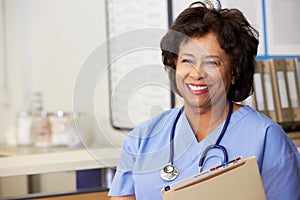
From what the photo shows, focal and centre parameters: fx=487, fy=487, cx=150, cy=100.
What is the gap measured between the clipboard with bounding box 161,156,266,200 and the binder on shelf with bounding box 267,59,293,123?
96 centimetres

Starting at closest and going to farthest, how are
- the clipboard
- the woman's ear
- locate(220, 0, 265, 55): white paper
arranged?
the clipboard
the woman's ear
locate(220, 0, 265, 55): white paper

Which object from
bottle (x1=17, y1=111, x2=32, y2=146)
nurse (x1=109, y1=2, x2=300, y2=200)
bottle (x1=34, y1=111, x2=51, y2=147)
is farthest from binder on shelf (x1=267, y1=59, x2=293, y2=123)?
bottle (x1=17, y1=111, x2=32, y2=146)

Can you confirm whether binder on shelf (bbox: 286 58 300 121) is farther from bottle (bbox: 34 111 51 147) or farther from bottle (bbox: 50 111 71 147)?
bottle (bbox: 34 111 51 147)

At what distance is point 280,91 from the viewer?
1978 millimetres

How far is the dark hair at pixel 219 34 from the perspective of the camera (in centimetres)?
117

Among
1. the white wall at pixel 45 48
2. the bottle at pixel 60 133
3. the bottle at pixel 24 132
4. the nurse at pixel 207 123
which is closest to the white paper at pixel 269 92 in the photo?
the nurse at pixel 207 123

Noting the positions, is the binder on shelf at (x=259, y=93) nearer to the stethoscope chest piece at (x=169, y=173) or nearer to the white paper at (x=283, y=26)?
the white paper at (x=283, y=26)

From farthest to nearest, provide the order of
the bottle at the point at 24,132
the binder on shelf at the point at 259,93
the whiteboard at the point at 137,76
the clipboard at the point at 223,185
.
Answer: the bottle at the point at 24,132 → the binder on shelf at the point at 259,93 → the whiteboard at the point at 137,76 → the clipboard at the point at 223,185

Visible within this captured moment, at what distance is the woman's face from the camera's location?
1.12 metres

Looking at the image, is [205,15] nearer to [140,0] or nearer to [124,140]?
[124,140]

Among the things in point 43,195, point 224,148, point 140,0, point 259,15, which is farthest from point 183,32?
point 140,0

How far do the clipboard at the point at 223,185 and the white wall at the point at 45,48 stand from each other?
2.01m

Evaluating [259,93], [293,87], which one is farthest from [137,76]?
[293,87]

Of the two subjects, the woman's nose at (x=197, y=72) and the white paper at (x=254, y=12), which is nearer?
the woman's nose at (x=197, y=72)
